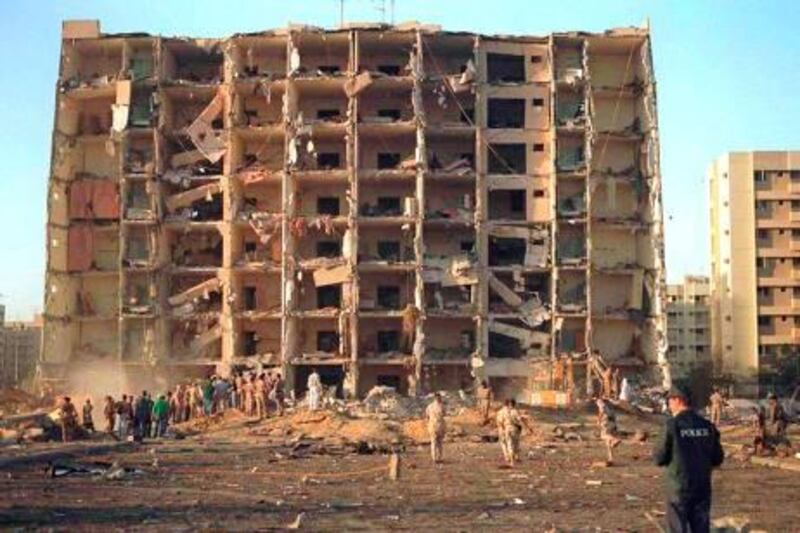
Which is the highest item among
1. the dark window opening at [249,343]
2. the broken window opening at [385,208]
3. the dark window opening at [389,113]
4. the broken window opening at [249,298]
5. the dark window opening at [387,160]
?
the dark window opening at [389,113]

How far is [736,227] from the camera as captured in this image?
93938mm

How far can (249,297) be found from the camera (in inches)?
2441

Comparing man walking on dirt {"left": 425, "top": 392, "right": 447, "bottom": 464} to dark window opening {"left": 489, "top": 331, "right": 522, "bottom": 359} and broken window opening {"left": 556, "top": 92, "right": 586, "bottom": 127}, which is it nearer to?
dark window opening {"left": 489, "top": 331, "right": 522, "bottom": 359}

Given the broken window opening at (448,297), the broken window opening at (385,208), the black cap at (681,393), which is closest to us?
the black cap at (681,393)

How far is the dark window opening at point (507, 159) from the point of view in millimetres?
61875

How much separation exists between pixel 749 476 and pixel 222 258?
4253 centimetres

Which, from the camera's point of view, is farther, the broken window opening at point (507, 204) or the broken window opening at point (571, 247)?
the broken window opening at point (507, 204)

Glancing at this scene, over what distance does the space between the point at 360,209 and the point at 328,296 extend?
16.9 ft

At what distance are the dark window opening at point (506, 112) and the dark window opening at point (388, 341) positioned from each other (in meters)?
13.1

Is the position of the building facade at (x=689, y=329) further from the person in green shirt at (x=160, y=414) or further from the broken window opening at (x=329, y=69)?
the person in green shirt at (x=160, y=414)

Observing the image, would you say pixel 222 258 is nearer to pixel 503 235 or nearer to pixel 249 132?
pixel 249 132

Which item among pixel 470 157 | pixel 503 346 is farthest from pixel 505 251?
pixel 470 157

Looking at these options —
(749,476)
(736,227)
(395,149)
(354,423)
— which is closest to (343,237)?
(395,149)

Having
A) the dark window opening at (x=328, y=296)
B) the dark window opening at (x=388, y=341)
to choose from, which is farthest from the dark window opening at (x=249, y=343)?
the dark window opening at (x=388, y=341)
